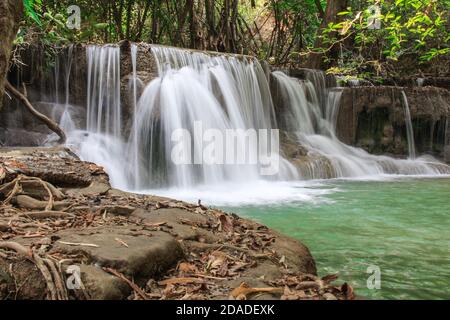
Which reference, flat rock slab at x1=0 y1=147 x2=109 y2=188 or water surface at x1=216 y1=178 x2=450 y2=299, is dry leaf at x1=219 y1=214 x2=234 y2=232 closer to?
water surface at x1=216 y1=178 x2=450 y2=299

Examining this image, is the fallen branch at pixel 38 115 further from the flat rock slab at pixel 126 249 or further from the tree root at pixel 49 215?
the flat rock slab at pixel 126 249

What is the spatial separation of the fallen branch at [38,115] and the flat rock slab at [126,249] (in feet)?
17.8

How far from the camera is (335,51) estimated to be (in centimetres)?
1586

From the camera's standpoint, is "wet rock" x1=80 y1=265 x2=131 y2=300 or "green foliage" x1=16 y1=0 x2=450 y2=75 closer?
"wet rock" x1=80 y1=265 x2=131 y2=300

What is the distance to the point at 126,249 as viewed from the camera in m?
2.75

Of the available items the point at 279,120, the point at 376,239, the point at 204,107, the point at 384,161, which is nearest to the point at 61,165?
the point at 376,239

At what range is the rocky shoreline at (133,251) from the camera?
7.83 ft

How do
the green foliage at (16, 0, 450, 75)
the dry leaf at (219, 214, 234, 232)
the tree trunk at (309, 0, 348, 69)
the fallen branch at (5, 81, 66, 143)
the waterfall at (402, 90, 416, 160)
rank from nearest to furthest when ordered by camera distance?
the dry leaf at (219, 214, 234, 232) < the fallen branch at (5, 81, 66, 143) < the green foliage at (16, 0, 450, 75) < the waterfall at (402, 90, 416, 160) < the tree trunk at (309, 0, 348, 69)

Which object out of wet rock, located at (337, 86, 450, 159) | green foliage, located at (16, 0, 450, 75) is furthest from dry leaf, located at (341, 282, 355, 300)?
wet rock, located at (337, 86, 450, 159)

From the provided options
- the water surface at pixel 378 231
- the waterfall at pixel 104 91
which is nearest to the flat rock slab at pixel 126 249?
the water surface at pixel 378 231

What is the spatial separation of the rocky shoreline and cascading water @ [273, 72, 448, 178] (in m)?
8.20

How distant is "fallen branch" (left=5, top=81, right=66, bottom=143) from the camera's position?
25.9 feet

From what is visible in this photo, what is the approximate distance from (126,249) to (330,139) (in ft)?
36.6

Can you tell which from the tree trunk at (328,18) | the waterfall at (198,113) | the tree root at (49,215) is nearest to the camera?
the tree root at (49,215)
